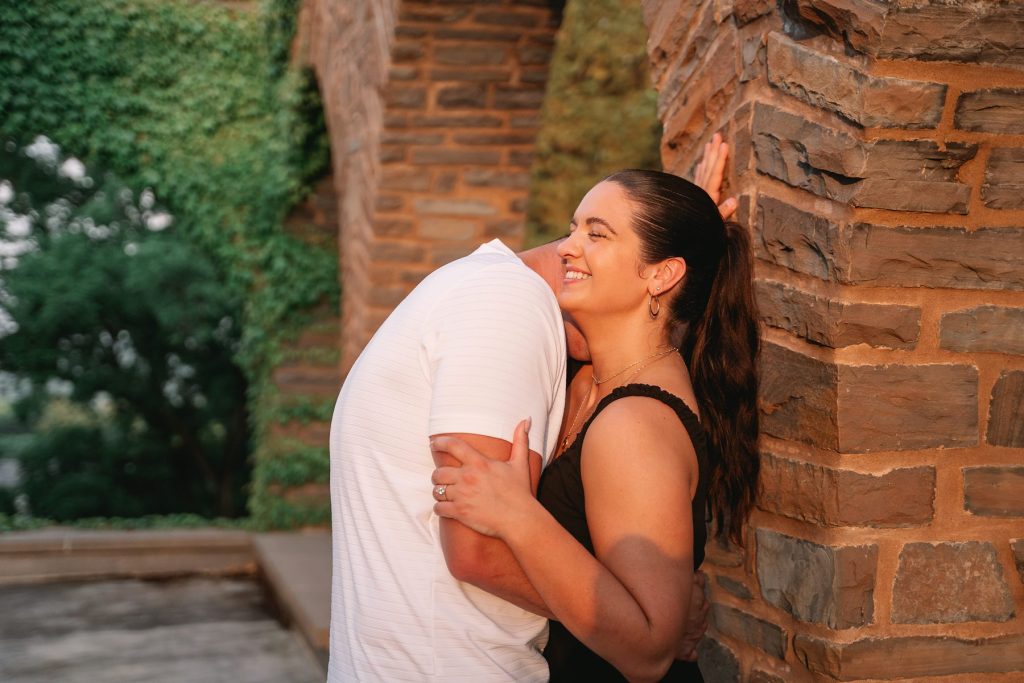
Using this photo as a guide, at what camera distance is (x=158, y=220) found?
1123 cm

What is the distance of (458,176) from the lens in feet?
16.7

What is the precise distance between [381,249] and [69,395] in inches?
333

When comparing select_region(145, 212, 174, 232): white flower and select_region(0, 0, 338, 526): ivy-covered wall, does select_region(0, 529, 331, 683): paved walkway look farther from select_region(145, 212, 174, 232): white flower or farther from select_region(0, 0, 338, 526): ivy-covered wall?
select_region(145, 212, 174, 232): white flower

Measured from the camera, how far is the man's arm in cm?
141

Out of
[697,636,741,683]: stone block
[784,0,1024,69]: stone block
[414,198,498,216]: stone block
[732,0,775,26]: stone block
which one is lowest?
[697,636,741,683]: stone block

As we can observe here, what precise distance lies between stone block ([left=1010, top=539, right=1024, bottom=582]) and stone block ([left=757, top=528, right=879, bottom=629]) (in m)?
0.28

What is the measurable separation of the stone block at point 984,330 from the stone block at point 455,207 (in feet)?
11.7

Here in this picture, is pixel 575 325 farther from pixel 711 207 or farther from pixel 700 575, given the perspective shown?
pixel 700 575

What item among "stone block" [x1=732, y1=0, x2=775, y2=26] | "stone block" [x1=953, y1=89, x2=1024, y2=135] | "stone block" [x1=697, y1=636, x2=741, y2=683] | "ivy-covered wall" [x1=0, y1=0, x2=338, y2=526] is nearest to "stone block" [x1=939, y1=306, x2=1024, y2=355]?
"stone block" [x1=953, y1=89, x2=1024, y2=135]

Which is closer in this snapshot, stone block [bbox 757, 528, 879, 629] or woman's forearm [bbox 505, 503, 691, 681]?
woman's forearm [bbox 505, 503, 691, 681]

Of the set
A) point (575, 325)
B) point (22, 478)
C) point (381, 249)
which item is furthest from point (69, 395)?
point (575, 325)

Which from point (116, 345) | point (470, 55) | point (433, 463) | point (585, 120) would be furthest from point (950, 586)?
point (116, 345)

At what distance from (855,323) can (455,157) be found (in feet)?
11.8

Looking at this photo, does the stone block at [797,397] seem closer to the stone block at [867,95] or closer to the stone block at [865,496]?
the stone block at [865,496]
